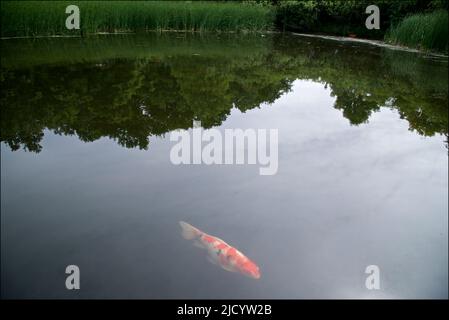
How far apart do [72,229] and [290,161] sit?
2.19 m

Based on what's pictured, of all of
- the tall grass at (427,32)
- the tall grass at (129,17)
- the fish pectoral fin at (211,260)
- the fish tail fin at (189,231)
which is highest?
A: the tall grass at (129,17)

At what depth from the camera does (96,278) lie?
7.71 feet

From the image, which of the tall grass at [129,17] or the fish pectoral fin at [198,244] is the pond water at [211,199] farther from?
the tall grass at [129,17]

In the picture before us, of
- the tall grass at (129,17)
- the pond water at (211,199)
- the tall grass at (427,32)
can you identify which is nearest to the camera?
the pond water at (211,199)

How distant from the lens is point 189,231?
9.18ft

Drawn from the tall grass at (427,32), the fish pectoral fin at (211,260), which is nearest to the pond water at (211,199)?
the fish pectoral fin at (211,260)

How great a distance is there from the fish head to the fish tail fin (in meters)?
0.45

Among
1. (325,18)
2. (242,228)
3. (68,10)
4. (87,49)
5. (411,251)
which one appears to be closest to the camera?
(411,251)

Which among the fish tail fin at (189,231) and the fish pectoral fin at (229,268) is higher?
the fish tail fin at (189,231)

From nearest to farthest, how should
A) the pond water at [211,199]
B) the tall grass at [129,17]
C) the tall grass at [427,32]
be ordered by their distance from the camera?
the pond water at [211,199]
the tall grass at [427,32]
the tall grass at [129,17]

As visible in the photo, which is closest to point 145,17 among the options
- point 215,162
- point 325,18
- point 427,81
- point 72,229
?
point 325,18

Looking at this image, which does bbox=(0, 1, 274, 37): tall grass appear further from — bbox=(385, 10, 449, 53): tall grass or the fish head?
the fish head

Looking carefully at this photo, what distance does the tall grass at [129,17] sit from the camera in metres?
10.3

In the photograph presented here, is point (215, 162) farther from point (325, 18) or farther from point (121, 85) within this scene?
point (325, 18)
